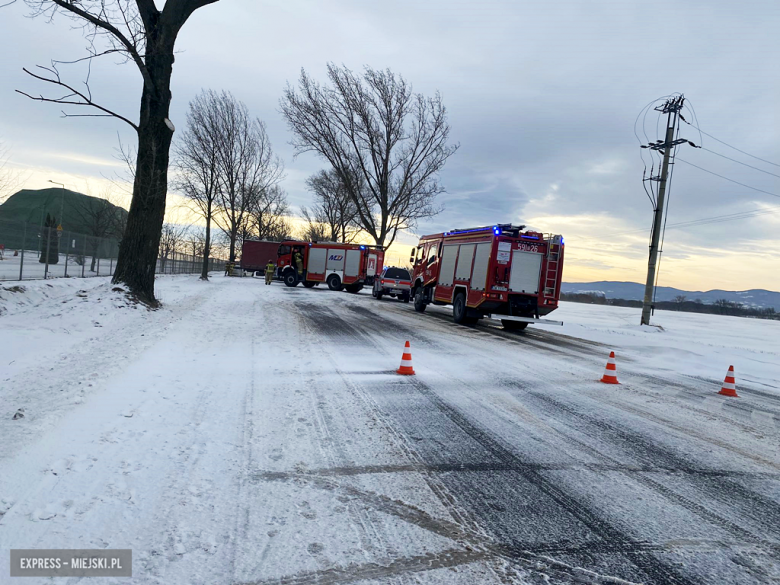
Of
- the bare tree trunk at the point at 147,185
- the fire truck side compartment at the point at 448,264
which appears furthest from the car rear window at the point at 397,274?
the bare tree trunk at the point at 147,185

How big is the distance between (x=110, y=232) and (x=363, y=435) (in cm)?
4270

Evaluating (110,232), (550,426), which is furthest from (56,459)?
(110,232)

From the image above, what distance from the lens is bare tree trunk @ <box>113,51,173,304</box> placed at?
12664mm

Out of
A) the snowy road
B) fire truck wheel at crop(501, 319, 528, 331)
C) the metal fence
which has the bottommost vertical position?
the snowy road

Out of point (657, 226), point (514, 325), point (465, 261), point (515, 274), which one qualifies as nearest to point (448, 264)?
point (465, 261)

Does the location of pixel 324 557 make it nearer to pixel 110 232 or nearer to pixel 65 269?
pixel 65 269

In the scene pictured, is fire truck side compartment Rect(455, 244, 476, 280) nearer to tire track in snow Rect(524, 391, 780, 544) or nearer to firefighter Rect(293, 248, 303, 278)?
tire track in snow Rect(524, 391, 780, 544)

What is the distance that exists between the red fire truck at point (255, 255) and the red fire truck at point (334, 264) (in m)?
14.8

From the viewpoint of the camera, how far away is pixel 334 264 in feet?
114

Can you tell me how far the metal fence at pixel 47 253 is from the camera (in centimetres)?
1659

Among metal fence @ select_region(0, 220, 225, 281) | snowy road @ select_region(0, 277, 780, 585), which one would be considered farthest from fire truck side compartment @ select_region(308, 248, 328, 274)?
snowy road @ select_region(0, 277, 780, 585)

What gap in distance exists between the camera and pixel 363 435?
491 cm

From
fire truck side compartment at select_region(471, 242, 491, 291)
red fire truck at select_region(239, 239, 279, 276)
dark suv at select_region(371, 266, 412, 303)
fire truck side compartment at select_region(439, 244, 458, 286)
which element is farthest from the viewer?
red fire truck at select_region(239, 239, 279, 276)

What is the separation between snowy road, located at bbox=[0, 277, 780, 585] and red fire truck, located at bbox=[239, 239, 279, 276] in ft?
140
